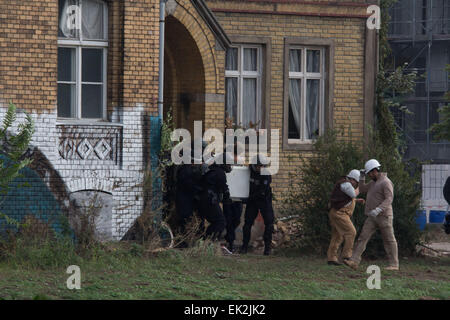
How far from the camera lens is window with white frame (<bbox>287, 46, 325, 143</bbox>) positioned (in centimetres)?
2120

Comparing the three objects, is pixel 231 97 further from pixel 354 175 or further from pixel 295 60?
pixel 354 175

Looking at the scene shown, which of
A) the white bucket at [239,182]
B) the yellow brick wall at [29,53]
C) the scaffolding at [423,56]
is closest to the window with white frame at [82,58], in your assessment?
the yellow brick wall at [29,53]

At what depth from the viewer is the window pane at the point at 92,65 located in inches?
634

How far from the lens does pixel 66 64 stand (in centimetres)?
1599

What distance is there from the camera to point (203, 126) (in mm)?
18312

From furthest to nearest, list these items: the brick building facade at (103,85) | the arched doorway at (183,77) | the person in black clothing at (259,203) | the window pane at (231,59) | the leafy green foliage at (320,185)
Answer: the window pane at (231,59), the arched doorway at (183,77), the person in black clothing at (259,203), the leafy green foliage at (320,185), the brick building facade at (103,85)

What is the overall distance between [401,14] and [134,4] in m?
28.3

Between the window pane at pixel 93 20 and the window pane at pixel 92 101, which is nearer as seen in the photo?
the window pane at pixel 93 20

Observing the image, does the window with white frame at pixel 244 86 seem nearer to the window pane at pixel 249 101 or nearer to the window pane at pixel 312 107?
the window pane at pixel 249 101

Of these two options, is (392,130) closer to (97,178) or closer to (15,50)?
(97,178)

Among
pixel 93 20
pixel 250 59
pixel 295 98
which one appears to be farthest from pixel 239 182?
pixel 295 98

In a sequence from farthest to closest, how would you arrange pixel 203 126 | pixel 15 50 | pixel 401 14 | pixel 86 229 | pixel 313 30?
pixel 401 14
pixel 313 30
pixel 203 126
pixel 15 50
pixel 86 229

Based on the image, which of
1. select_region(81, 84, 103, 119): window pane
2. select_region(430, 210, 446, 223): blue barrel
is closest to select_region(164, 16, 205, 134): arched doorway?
select_region(81, 84, 103, 119): window pane
